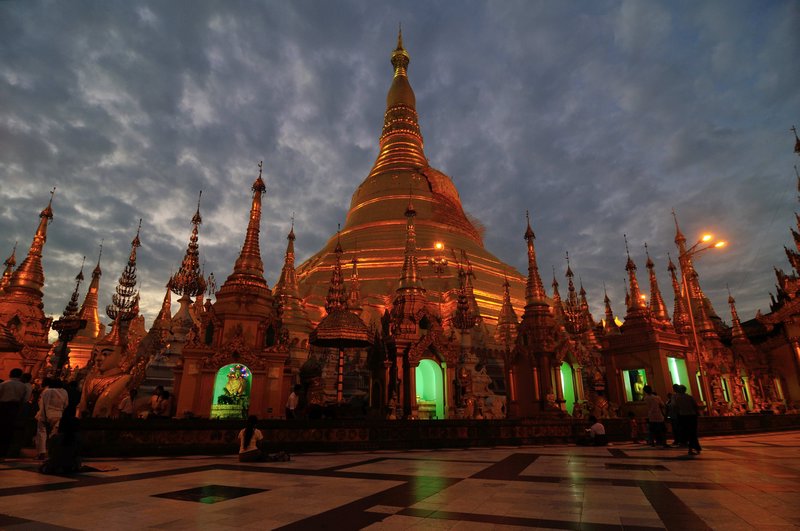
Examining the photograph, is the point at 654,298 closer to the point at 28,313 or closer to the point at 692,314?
the point at 692,314

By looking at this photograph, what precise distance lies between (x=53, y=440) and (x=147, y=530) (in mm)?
4384

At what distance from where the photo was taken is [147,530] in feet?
11.1

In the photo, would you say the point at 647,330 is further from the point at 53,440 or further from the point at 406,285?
the point at 53,440

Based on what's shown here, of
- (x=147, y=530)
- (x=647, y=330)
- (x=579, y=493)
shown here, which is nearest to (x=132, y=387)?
(x=147, y=530)

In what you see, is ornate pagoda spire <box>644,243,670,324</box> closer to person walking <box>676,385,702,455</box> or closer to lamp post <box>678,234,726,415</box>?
lamp post <box>678,234,726,415</box>

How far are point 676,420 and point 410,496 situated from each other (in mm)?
9307

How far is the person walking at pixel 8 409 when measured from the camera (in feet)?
26.0

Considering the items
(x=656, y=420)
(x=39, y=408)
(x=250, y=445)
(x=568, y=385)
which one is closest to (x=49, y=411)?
(x=39, y=408)

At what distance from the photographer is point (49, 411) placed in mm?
7723

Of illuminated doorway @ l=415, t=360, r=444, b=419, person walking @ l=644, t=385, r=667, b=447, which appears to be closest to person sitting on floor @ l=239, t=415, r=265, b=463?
illuminated doorway @ l=415, t=360, r=444, b=419

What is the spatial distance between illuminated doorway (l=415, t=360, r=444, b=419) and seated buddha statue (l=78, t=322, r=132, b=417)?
1147 cm

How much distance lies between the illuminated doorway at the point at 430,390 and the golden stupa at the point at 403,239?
11041 millimetres

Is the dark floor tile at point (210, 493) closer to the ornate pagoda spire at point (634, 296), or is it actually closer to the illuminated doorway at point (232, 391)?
the illuminated doorway at point (232, 391)

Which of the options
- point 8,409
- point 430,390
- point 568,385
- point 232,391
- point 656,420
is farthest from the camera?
point 568,385
